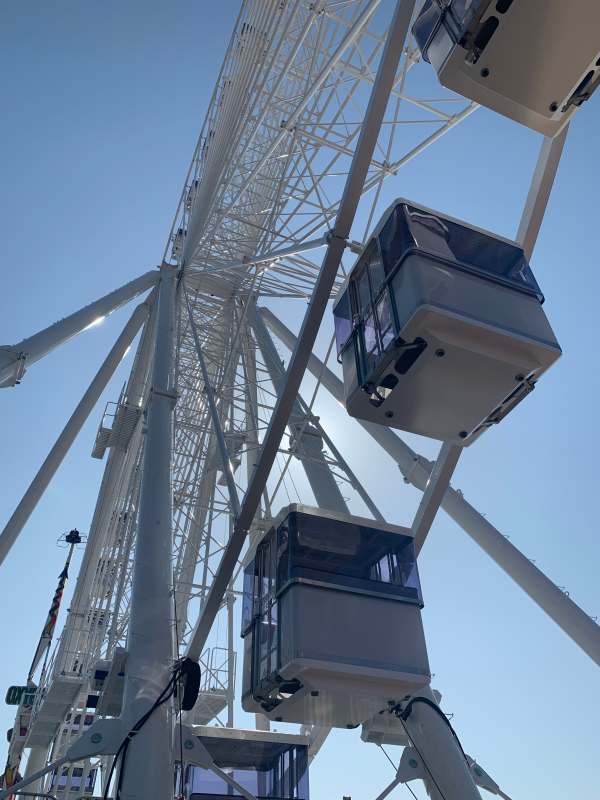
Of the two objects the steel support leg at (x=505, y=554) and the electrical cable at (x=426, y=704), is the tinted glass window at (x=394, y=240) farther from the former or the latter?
the electrical cable at (x=426, y=704)

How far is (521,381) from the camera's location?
5.32m

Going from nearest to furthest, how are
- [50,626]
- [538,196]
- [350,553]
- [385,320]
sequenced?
1. [385,320]
2. [538,196]
3. [350,553]
4. [50,626]

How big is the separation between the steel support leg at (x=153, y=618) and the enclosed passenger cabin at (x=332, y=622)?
94 cm

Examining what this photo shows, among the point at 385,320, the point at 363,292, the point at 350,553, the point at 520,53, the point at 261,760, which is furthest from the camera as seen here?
the point at 261,760

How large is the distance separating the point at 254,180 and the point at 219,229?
6.93 ft

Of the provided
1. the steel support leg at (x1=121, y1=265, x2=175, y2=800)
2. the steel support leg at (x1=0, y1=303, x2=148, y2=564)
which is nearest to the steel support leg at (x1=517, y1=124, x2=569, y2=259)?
the steel support leg at (x1=121, y1=265, x2=175, y2=800)

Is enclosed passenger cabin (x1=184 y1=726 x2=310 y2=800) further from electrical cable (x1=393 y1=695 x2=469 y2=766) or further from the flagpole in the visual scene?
the flagpole

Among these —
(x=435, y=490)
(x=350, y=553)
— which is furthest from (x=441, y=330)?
(x=435, y=490)

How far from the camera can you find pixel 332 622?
6156mm

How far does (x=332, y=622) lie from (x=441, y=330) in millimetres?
2821

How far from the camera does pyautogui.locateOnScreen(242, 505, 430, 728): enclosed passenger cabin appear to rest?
605 cm

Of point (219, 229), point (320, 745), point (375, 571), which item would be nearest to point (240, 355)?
point (219, 229)

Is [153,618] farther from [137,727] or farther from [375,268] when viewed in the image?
[375,268]

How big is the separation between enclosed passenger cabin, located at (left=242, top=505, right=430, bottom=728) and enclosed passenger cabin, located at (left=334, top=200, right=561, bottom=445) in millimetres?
1636
